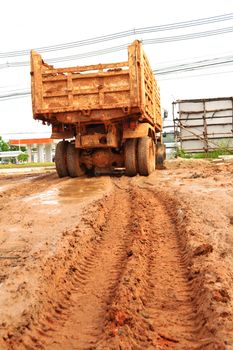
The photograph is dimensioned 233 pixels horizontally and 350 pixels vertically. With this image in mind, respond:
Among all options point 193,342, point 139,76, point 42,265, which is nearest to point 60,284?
point 42,265

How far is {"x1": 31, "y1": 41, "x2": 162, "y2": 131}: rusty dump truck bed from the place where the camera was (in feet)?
32.5

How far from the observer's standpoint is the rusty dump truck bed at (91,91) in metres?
9.91

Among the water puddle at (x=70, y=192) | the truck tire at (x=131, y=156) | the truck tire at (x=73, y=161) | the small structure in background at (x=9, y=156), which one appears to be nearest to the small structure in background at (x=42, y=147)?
the small structure in background at (x=9, y=156)

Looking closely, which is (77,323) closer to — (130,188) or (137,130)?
(130,188)

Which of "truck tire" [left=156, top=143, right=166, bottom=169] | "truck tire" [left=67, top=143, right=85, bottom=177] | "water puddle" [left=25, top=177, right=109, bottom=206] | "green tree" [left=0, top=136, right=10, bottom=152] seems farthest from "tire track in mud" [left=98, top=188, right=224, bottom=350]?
"green tree" [left=0, top=136, right=10, bottom=152]

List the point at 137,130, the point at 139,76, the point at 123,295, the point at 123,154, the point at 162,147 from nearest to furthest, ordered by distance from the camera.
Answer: the point at 123,295 < the point at 139,76 < the point at 137,130 < the point at 123,154 < the point at 162,147

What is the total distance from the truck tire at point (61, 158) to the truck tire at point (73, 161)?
0.76 feet

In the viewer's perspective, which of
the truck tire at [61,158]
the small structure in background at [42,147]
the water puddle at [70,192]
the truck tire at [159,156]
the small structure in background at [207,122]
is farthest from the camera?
the small structure in background at [42,147]

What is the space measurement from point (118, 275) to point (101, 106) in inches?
271

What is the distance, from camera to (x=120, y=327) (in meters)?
2.56

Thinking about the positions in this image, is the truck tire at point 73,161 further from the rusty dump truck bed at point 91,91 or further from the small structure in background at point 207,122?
the small structure in background at point 207,122

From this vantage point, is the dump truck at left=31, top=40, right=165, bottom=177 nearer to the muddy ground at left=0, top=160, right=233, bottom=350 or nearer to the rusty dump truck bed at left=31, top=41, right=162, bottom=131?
the rusty dump truck bed at left=31, top=41, right=162, bottom=131

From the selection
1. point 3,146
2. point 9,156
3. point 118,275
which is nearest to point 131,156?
point 118,275

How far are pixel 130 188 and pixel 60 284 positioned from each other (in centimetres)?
561
